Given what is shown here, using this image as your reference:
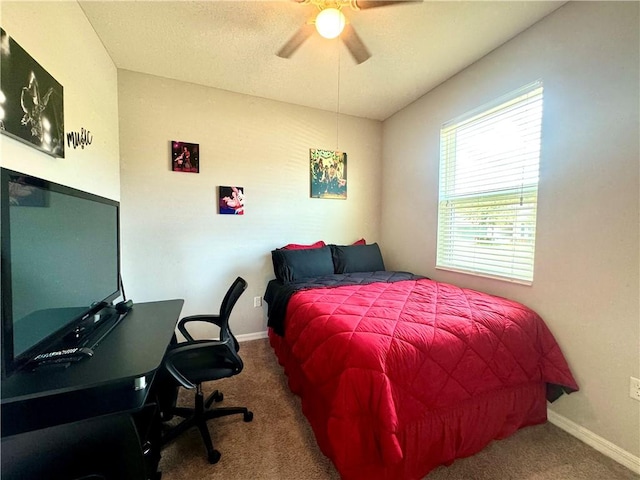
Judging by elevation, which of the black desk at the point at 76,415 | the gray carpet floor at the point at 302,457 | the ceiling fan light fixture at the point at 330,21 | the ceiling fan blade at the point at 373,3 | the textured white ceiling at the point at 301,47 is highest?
the textured white ceiling at the point at 301,47

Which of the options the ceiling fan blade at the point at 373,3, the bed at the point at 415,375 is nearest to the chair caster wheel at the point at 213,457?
the bed at the point at 415,375

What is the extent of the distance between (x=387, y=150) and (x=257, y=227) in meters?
1.98

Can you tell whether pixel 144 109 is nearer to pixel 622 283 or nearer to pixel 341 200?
pixel 341 200

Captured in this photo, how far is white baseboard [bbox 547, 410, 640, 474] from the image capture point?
53.4 inches

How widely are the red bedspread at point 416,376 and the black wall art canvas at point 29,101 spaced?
1685mm

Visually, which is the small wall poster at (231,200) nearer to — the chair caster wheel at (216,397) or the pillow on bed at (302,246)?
the pillow on bed at (302,246)

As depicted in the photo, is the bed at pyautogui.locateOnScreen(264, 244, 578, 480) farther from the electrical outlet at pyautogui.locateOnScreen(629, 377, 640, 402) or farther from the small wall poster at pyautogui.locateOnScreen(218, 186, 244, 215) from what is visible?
the small wall poster at pyautogui.locateOnScreen(218, 186, 244, 215)

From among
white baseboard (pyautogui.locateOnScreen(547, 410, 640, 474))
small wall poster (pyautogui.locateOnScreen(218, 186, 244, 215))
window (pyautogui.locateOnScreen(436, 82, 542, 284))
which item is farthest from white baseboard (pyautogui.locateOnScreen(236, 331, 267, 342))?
white baseboard (pyautogui.locateOnScreen(547, 410, 640, 474))

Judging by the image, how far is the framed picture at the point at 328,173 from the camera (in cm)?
308

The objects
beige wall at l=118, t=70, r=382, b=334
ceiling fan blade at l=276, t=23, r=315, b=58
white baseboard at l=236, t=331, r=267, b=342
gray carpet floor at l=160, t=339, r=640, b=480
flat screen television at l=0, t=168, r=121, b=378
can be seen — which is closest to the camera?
flat screen television at l=0, t=168, r=121, b=378

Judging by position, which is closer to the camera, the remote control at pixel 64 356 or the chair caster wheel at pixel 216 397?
the remote control at pixel 64 356

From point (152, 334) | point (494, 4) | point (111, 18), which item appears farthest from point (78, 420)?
point (494, 4)

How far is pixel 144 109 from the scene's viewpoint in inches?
95.0

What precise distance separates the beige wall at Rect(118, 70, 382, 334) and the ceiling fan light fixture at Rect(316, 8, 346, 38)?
1468 millimetres
